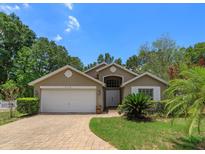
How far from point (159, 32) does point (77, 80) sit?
1913cm

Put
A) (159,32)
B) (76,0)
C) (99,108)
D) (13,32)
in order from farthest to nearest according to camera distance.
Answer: (13,32)
(159,32)
(99,108)
(76,0)

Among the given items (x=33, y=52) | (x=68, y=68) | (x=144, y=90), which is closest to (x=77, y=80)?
(x=68, y=68)

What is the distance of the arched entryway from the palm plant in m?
17.5

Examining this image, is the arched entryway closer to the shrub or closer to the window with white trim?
the window with white trim

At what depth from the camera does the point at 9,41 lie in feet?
133

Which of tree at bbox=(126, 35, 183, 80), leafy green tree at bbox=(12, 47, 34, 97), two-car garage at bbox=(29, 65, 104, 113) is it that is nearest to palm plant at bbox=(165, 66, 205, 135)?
two-car garage at bbox=(29, 65, 104, 113)

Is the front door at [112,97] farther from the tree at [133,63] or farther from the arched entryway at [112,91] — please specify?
the tree at [133,63]

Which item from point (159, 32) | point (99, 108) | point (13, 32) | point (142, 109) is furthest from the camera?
point (13, 32)

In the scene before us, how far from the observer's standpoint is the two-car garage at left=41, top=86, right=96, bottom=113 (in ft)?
67.9

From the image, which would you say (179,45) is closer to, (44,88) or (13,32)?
(44,88)

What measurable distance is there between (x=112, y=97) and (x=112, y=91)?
66 centimetres

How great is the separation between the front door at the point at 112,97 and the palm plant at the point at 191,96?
17606 mm

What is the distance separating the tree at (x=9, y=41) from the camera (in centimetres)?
3956
